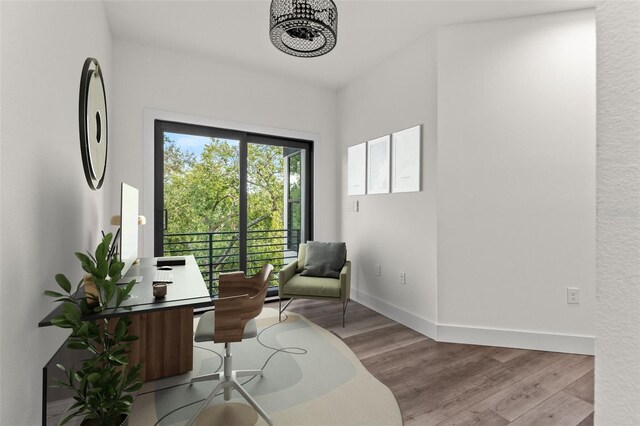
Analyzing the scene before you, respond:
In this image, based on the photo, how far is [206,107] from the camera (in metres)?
3.51

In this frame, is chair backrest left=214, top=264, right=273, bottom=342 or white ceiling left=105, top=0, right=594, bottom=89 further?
white ceiling left=105, top=0, right=594, bottom=89

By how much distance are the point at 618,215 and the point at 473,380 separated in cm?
219

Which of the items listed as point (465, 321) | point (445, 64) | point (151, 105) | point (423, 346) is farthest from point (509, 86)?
point (151, 105)

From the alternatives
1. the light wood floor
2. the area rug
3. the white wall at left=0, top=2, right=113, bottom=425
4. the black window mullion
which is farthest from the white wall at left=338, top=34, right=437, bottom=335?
the white wall at left=0, top=2, right=113, bottom=425

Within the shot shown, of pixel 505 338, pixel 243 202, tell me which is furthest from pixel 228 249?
pixel 505 338

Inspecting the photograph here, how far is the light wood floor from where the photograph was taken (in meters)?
1.78

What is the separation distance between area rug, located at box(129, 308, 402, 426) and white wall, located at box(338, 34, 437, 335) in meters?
0.95

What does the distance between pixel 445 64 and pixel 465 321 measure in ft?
7.54

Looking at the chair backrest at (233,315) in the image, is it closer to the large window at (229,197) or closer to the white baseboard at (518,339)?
the white baseboard at (518,339)

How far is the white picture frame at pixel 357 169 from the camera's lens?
3.81 m

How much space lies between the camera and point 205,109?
3498mm

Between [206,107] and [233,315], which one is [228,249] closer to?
[206,107]

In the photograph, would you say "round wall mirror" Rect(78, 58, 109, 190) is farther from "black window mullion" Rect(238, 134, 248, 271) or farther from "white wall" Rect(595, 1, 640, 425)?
"white wall" Rect(595, 1, 640, 425)

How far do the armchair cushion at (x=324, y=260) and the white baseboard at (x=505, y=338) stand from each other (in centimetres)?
92
